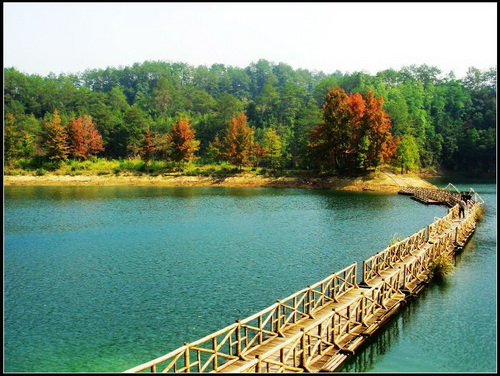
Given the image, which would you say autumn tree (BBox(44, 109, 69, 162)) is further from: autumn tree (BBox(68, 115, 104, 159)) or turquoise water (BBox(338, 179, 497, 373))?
turquoise water (BBox(338, 179, 497, 373))

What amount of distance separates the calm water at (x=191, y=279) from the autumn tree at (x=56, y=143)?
3559 centimetres

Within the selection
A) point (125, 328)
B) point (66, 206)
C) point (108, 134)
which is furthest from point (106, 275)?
point (108, 134)

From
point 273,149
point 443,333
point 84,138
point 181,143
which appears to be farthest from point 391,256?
point 84,138

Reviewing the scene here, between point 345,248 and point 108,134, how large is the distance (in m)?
76.1

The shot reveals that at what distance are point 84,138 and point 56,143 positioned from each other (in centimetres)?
595

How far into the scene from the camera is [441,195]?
60.5m

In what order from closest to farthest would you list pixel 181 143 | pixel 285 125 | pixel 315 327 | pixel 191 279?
1. pixel 315 327
2. pixel 191 279
3. pixel 181 143
4. pixel 285 125

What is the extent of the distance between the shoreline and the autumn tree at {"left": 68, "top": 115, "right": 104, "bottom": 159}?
7.44 metres

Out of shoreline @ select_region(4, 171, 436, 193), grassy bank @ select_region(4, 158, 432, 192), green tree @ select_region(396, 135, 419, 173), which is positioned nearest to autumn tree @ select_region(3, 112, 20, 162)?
grassy bank @ select_region(4, 158, 432, 192)

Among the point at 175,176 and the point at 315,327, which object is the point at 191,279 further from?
the point at 175,176

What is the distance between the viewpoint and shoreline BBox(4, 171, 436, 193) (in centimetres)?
7588

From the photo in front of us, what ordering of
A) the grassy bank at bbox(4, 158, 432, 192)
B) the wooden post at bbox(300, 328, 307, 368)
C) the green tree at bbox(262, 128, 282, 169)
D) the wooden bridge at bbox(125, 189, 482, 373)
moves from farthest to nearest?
the green tree at bbox(262, 128, 282, 169) → the grassy bank at bbox(4, 158, 432, 192) → the wooden post at bbox(300, 328, 307, 368) → the wooden bridge at bbox(125, 189, 482, 373)

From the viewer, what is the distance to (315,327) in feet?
60.7

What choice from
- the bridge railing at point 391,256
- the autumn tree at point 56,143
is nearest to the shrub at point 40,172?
the autumn tree at point 56,143
